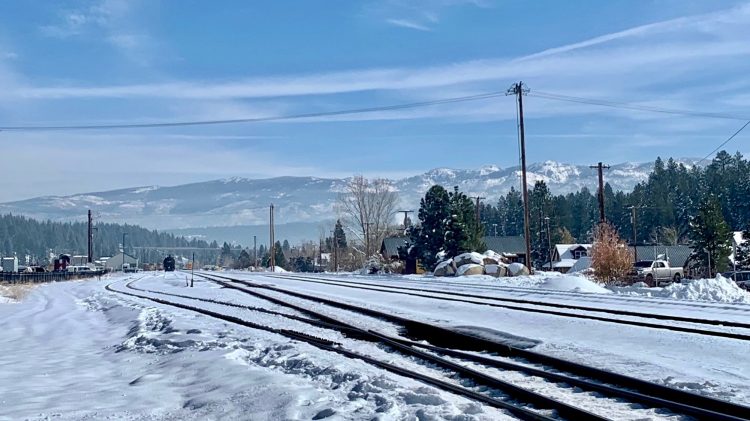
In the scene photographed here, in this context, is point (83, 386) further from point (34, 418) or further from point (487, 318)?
point (487, 318)

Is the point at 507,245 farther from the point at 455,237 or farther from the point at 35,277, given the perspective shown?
the point at 35,277

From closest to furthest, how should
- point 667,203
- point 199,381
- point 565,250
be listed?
point 199,381 < point 565,250 < point 667,203

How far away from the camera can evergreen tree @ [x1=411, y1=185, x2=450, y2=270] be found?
76.5m

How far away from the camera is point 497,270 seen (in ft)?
186

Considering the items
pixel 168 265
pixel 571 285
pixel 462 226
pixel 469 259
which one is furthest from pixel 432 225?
pixel 168 265

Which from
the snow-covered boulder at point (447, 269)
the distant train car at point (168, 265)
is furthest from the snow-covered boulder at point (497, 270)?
the distant train car at point (168, 265)

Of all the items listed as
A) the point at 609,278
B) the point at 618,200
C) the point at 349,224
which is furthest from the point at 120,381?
the point at 618,200

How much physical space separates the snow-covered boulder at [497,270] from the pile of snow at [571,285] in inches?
543

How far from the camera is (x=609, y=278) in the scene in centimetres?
4816

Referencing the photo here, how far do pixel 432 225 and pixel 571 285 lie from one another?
1522 inches

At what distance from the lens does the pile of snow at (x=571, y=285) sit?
124 feet

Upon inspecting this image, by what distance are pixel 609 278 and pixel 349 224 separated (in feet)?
254

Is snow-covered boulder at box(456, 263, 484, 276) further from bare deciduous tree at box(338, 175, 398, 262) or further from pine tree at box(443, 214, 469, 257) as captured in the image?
bare deciduous tree at box(338, 175, 398, 262)

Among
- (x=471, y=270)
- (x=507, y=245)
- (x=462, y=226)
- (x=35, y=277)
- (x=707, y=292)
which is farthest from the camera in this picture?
(x=507, y=245)
